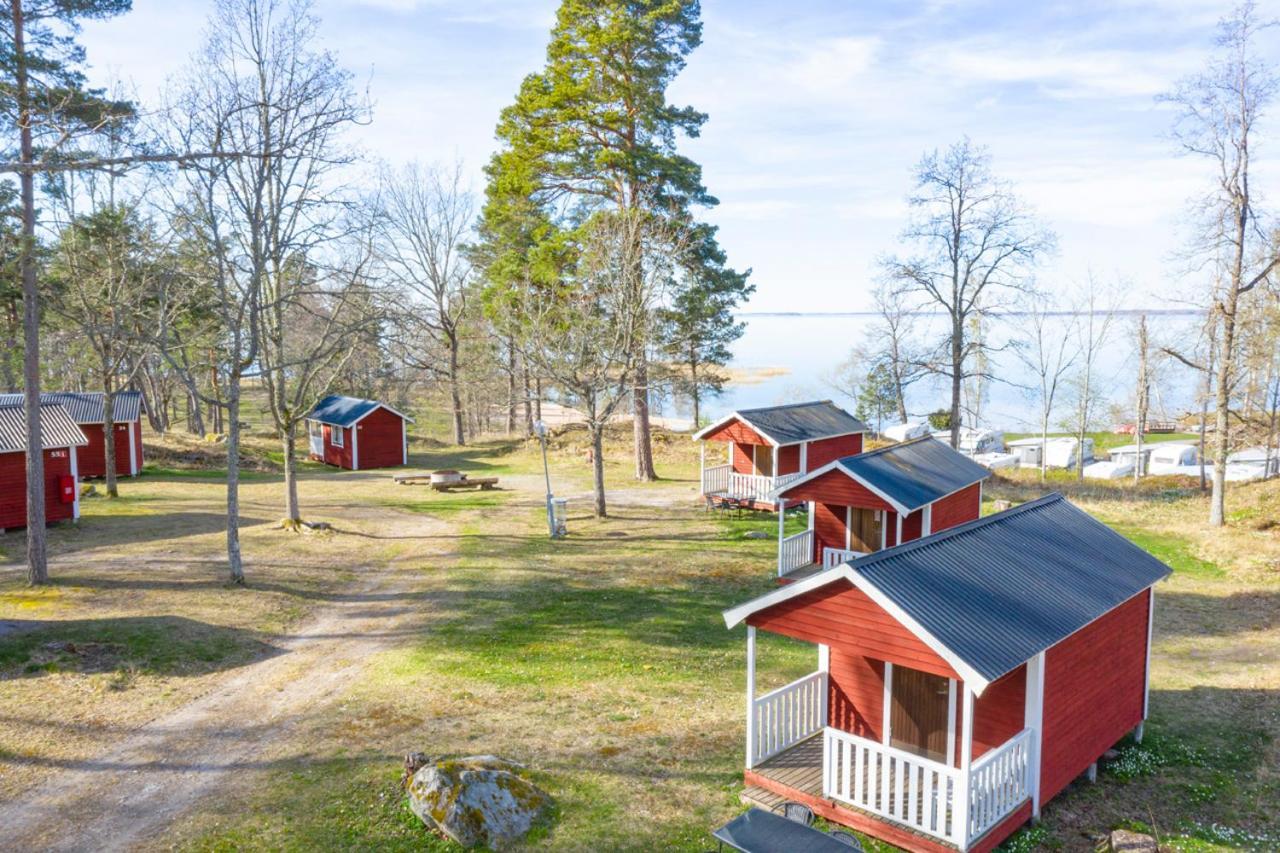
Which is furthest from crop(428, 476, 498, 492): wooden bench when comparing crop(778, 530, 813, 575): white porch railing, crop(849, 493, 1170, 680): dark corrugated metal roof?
crop(849, 493, 1170, 680): dark corrugated metal roof

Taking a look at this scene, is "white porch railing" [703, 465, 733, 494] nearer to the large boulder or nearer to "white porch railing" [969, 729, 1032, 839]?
"white porch railing" [969, 729, 1032, 839]

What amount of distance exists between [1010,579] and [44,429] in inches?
969

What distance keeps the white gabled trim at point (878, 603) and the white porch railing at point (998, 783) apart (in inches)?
42.4

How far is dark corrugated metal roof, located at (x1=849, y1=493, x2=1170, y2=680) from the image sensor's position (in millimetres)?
8570

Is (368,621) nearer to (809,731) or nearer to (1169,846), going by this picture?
(809,731)

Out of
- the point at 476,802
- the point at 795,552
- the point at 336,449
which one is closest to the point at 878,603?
the point at 476,802

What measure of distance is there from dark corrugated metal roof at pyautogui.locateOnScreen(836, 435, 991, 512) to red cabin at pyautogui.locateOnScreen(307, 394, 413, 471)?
2595cm

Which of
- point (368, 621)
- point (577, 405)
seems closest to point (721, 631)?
point (368, 621)

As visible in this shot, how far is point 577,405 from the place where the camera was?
2975 cm

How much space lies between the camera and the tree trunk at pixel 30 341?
16.0m

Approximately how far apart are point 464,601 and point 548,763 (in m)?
7.70

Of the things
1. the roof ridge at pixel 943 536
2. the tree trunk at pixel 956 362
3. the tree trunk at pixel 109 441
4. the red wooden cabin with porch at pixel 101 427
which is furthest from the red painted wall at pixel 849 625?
the red wooden cabin with porch at pixel 101 427

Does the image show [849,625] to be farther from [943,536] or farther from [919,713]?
[943,536]

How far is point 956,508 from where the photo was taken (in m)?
20.8
